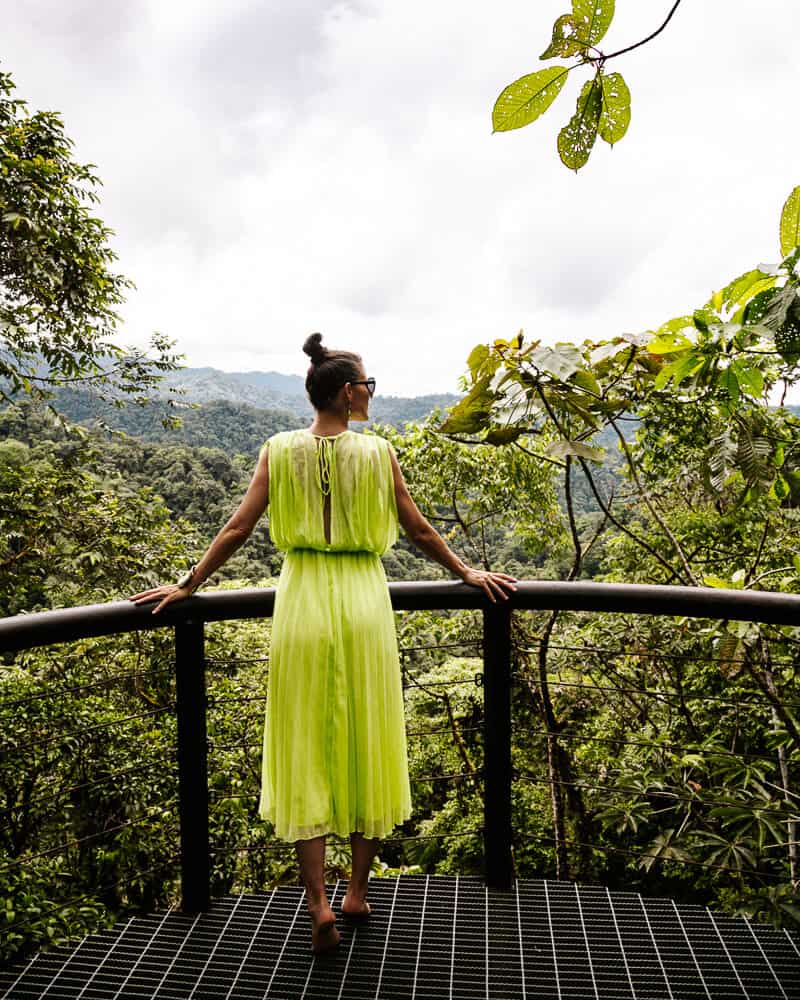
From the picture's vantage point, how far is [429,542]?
1801 mm

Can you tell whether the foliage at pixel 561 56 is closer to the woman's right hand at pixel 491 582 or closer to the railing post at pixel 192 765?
the woman's right hand at pixel 491 582

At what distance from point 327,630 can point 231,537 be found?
0.33 metres

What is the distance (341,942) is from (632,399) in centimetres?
186

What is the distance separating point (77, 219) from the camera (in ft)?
19.5

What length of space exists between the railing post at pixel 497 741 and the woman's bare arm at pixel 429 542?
8 centimetres

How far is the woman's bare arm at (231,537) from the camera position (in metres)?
1.68

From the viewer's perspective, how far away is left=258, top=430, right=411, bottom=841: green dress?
1.67 m

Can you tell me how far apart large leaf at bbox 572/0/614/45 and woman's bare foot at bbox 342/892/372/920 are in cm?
196

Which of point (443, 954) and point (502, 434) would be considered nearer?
point (443, 954)

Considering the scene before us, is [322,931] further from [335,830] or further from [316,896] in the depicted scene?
[335,830]

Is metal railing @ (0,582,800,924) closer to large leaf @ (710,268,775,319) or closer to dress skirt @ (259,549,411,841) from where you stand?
dress skirt @ (259,549,411,841)

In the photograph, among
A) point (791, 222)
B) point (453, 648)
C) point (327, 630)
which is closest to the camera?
point (791, 222)

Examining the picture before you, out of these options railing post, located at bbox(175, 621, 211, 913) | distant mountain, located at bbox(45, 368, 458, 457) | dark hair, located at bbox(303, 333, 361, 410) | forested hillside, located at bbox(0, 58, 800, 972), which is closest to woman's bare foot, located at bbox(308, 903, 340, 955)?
railing post, located at bbox(175, 621, 211, 913)

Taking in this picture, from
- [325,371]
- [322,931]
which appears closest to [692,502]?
[325,371]
